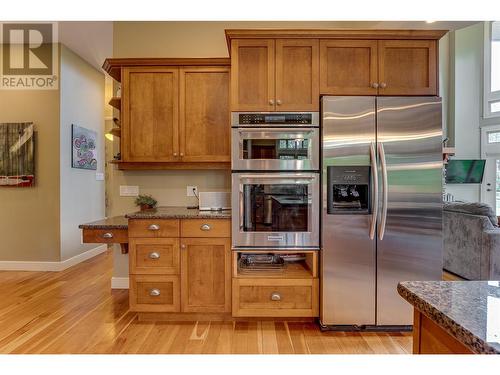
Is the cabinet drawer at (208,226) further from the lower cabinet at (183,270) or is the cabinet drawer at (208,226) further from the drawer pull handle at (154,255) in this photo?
the drawer pull handle at (154,255)

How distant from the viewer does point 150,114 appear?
283 cm

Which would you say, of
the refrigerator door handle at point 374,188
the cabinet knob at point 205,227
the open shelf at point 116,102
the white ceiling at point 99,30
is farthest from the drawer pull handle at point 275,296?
the white ceiling at point 99,30

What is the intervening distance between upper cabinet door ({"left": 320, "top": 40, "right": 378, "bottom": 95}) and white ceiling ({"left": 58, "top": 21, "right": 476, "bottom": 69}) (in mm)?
954

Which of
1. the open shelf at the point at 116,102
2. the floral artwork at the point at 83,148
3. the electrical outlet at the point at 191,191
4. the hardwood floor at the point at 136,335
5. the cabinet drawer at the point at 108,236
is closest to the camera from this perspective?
the hardwood floor at the point at 136,335

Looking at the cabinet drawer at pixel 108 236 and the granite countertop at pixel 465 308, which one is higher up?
the granite countertop at pixel 465 308

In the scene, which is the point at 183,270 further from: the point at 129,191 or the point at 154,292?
the point at 129,191

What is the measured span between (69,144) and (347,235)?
3.83 m

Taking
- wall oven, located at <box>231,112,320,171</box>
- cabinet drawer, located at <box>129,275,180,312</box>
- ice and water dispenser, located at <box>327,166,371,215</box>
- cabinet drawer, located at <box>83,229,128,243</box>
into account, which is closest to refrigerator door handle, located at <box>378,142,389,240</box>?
ice and water dispenser, located at <box>327,166,371,215</box>

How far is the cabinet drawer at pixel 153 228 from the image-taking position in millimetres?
2436

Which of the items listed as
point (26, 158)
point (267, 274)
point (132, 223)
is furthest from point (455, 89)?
point (26, 158)

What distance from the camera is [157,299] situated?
8.08ft

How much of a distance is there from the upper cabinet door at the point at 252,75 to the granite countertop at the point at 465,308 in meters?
1.87

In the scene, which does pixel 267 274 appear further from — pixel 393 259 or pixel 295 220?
pixel 393 259
